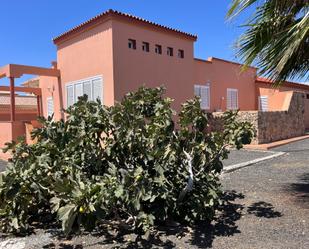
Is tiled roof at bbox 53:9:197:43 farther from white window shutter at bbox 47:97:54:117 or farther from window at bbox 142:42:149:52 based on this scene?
white window shutter at bbox 47:97:54:117

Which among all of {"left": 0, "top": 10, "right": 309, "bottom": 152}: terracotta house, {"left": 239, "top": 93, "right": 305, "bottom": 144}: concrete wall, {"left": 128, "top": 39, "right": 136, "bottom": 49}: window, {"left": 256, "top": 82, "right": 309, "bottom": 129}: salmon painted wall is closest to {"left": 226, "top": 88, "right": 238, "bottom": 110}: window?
{"left": 0, "top": 10, "right": 309, "bottom": 152}: terracotta house

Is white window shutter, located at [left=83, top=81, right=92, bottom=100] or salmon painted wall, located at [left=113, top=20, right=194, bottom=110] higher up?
salmon painted wall, located at [left=113, top=20, right=194, bottom=110]

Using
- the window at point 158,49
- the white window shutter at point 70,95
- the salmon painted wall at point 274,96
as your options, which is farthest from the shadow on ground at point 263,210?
the salmon painted wall at point 274,96

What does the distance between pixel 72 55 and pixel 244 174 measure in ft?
34.1

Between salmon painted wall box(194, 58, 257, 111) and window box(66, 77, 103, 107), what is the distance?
6.12 meters

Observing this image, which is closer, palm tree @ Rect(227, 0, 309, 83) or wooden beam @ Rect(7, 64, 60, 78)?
palm tree @ Rect(227, 0, 309, 83)

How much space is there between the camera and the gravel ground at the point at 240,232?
13.9 ft

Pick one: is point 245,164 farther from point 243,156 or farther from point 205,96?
point 205,96

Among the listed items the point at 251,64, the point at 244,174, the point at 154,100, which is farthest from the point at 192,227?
the point at 244,174

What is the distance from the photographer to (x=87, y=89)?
14977 mm

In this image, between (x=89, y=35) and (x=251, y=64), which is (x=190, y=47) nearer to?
(x=89, y=35)

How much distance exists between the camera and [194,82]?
1802 centimetres

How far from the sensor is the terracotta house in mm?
13617

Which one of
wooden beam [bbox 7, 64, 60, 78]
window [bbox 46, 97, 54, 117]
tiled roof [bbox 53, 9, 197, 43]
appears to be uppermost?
tiled roof [bbox 53, 9, 197, 43]
